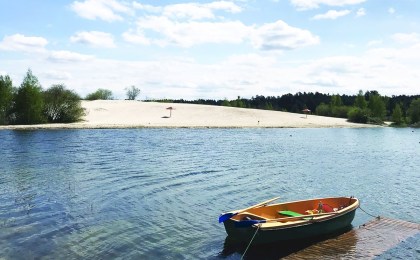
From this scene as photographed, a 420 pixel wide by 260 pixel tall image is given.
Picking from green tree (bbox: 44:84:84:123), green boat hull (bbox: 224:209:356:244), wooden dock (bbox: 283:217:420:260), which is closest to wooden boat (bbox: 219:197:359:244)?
green boat hull (bbox: 224:209:356:244)

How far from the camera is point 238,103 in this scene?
193 m

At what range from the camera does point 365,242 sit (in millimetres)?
18562

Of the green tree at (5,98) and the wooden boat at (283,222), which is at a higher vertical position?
the green tree at (5,98)

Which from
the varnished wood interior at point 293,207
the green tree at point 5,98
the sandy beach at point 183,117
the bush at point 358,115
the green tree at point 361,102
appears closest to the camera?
the varnished wood interior at point 293,207

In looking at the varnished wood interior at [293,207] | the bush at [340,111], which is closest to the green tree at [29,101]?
the varnished wood interior at [293,207]

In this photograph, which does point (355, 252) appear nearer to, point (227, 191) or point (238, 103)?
point (227, 191)

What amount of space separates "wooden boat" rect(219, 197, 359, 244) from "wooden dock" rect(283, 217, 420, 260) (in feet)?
2.02

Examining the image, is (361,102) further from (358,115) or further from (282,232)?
(282,232)

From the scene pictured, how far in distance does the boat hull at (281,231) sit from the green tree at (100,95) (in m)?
153

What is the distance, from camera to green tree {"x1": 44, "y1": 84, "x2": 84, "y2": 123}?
89.0 m

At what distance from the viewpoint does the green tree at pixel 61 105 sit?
89000 mm

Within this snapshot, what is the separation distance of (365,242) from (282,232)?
4082mm

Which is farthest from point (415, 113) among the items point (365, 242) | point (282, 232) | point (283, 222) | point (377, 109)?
point (282, 232)

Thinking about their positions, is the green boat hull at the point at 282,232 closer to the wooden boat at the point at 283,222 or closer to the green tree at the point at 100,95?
the wooden boat at the point at 283,222
